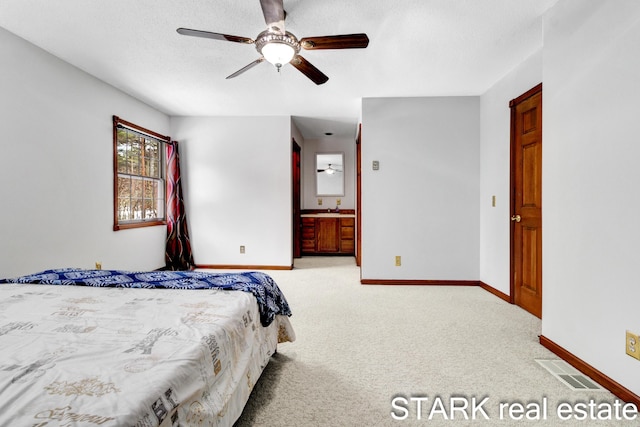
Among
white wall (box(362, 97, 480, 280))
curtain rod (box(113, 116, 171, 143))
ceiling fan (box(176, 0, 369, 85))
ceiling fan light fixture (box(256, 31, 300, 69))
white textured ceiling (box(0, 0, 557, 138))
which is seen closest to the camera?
ceiling fan (box(176, 0, 369, 85))

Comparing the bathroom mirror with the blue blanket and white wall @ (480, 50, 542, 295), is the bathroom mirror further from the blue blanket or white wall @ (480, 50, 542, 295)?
the blue blanket

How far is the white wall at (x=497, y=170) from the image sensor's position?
3.32 meters

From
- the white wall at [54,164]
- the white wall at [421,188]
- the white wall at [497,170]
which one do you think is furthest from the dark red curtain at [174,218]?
the white wall at [497,170]

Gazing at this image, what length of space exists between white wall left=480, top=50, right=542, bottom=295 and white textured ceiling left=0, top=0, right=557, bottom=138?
0.53ft

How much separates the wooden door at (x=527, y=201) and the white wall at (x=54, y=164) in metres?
4.38

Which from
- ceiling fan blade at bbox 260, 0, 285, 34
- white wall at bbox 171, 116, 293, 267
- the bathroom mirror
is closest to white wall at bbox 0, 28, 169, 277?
white wall at bbox 171, 116, 293, 267

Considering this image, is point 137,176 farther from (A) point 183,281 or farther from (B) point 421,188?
(B) point 421,188

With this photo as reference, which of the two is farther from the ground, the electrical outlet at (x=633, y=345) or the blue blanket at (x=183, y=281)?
the blue blanket at (x=183, y=281)

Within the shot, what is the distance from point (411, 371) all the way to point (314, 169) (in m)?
5.54

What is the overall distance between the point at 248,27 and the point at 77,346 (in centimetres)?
237

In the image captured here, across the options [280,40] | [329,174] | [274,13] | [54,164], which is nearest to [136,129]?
[54,164]

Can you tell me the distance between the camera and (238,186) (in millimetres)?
5109

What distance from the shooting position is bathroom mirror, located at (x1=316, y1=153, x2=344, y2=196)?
7.13 metres

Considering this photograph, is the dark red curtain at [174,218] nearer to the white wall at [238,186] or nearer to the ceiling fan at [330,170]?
the white wall at [238,186]
